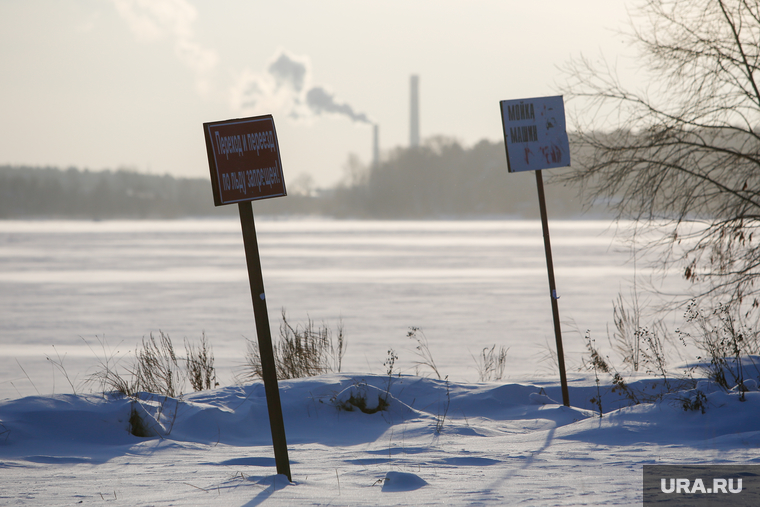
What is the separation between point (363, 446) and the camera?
18.6 ft

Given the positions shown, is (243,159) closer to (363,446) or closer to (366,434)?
(363,446)

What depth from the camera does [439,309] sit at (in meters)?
17.8

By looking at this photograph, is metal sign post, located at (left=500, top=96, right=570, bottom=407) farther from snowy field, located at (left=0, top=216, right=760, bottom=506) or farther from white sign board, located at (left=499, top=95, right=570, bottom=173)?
snowy field, located at (left=0, top=216, right=760, bottom=506)

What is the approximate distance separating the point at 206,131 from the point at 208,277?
23.7 metres

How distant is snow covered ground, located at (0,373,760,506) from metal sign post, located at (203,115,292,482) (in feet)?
1.77

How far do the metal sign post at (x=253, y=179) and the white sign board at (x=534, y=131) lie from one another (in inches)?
127

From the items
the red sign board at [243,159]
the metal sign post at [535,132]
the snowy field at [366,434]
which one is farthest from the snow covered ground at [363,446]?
the red sign board at [243,159]

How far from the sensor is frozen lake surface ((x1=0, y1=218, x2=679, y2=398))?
11.7 meters

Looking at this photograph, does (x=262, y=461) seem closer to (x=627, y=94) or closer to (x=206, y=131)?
(x=206, y=131)

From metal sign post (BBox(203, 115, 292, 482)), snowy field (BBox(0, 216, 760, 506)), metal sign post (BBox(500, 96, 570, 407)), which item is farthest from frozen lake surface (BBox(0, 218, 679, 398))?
metal sign post (BBox(203, 115, 292, 482))

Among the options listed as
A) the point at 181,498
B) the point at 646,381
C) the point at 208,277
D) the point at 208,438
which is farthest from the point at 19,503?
the point at 208,277

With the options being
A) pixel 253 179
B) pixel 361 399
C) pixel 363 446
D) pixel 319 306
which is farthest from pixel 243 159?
pixel 319 306

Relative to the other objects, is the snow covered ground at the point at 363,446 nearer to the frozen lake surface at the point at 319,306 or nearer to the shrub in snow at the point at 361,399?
the shrub in snow at the point at 361,399

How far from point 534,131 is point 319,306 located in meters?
11.9
